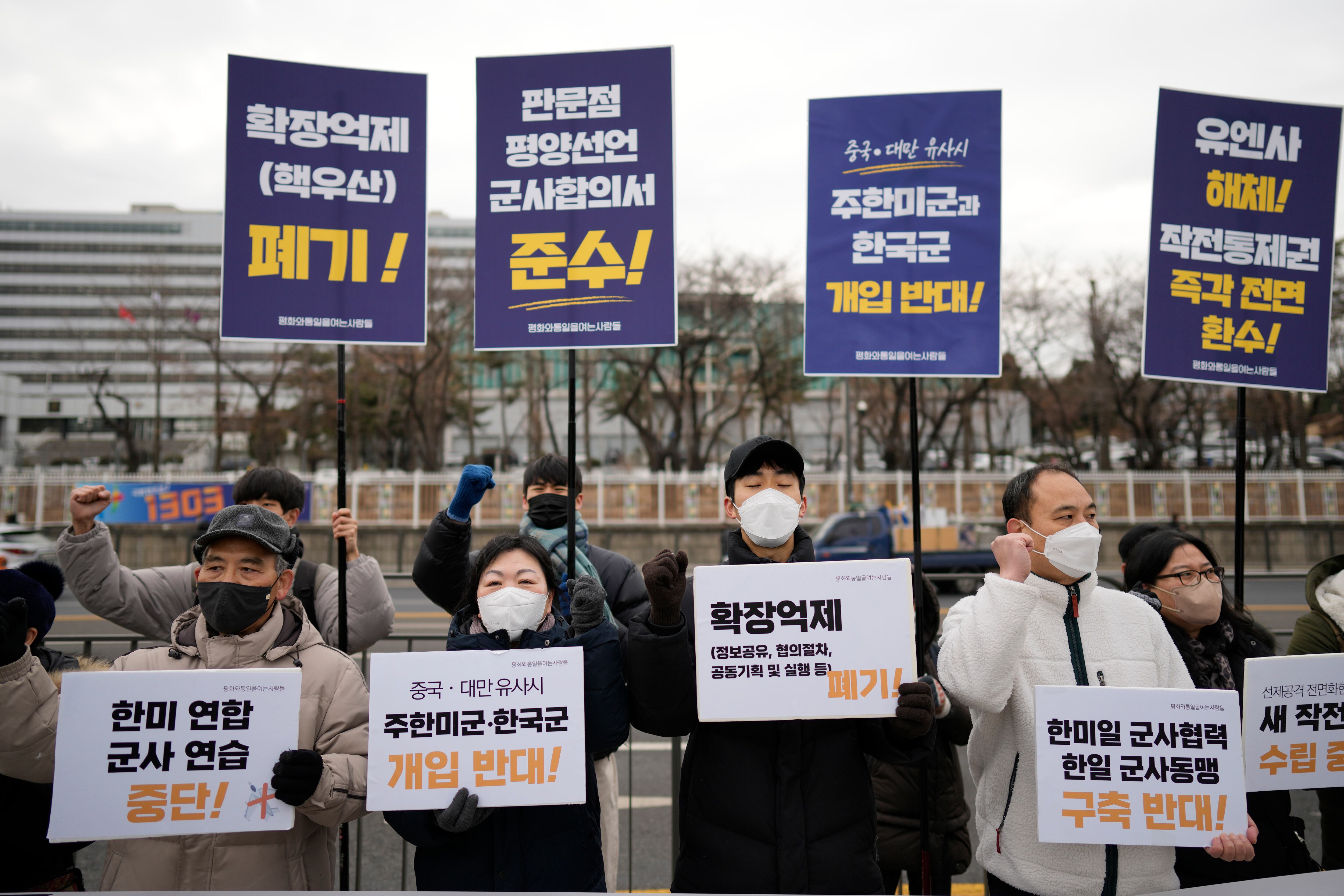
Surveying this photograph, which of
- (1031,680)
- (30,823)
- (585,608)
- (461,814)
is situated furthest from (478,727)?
(1031,680)

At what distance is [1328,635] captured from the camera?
10.2ft

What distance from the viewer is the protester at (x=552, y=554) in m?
3.20

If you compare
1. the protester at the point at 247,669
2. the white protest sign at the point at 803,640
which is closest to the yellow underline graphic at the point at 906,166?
the white protest sign at the point at 803,640

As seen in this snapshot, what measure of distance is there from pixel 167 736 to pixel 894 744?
2.21 m

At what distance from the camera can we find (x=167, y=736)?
2385mm

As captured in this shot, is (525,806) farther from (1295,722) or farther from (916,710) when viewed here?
(1295,722)

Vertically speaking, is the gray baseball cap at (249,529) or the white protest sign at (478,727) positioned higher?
the gray baseball cap at (249,529)

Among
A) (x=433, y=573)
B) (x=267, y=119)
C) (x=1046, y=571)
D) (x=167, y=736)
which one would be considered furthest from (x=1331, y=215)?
(x=167, y=736)

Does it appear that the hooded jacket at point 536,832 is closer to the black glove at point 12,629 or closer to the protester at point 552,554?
the protester at point 552,554

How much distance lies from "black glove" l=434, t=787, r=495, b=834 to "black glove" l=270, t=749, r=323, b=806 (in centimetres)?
38

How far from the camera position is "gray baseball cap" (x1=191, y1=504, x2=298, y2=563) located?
2551 mm

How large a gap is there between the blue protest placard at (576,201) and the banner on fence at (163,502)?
18.9 metres

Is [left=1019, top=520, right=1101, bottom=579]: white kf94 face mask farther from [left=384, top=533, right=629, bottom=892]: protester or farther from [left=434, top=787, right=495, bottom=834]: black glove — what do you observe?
[left=434, top=787, right=495, bottom=834]: black glove

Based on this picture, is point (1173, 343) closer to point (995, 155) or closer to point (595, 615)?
point (995, 155)
